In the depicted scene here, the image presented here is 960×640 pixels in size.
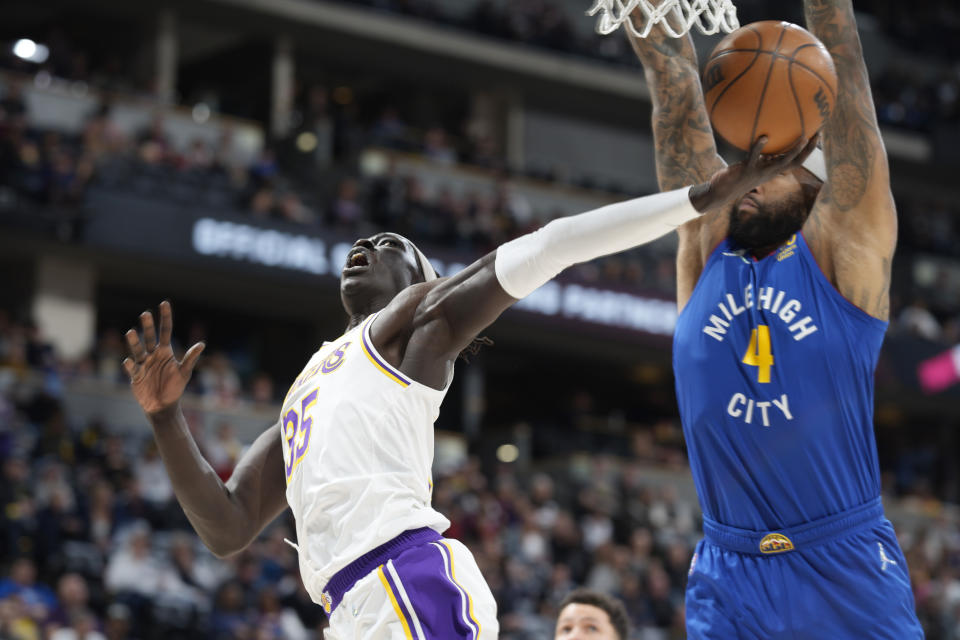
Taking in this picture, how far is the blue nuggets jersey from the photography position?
11.7 ft

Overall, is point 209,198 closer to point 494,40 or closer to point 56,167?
point 56,167

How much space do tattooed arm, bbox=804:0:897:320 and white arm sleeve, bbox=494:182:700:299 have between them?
2.54 feet

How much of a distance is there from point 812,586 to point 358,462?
4.26 feet

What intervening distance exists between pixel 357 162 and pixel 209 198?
12.0ft

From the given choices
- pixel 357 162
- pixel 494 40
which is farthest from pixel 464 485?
pixel 494 40

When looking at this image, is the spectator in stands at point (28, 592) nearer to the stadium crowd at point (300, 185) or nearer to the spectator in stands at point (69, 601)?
the spectator in stands at point (69, 601)

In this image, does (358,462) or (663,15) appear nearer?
(358,462)

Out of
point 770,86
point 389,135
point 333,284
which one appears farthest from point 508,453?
point 770,86

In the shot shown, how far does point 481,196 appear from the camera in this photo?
22.2 meters

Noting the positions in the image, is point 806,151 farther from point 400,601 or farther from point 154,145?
point 154,145

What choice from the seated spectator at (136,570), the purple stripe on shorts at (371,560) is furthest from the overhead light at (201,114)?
the purple stripe on shorts at (371,560)

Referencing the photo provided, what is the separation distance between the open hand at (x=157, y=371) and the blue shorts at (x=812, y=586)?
167 cm

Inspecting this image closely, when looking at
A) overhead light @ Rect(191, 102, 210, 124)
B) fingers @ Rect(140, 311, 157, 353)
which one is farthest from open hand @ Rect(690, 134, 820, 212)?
overhead light @ Rect(191, 102, 210, 124)

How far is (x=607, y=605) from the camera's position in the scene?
5.49 meters
